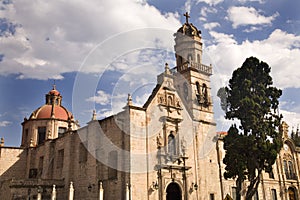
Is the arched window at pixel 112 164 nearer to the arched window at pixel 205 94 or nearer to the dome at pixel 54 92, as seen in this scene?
the arched window at pixel 205 94

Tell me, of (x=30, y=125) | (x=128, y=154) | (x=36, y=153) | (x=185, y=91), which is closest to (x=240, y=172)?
(x=128, y=154)

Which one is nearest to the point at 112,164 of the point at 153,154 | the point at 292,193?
the point at 153,154

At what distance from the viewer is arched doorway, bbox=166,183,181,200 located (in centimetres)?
2807

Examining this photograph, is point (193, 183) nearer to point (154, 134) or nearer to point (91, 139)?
point (154, 134)

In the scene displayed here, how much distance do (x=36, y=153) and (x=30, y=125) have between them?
7664 mm

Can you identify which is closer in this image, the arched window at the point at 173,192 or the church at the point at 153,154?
the church at the point at 153,154

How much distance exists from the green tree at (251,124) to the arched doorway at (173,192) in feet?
18.2

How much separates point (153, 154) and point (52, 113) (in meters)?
24.9

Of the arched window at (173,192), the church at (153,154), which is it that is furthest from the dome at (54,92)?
the arched window at (173,192)

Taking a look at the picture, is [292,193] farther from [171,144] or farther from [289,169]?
[171,144]

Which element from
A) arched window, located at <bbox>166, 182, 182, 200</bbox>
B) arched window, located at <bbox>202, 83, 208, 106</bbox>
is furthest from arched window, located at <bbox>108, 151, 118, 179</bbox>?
arched window, located at <bbox>202, 83, 208, 106</bbox>

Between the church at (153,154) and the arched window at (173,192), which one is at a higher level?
the church at (153,154)

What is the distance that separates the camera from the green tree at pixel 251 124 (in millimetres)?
23938

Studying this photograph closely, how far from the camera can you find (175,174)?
28438mm
